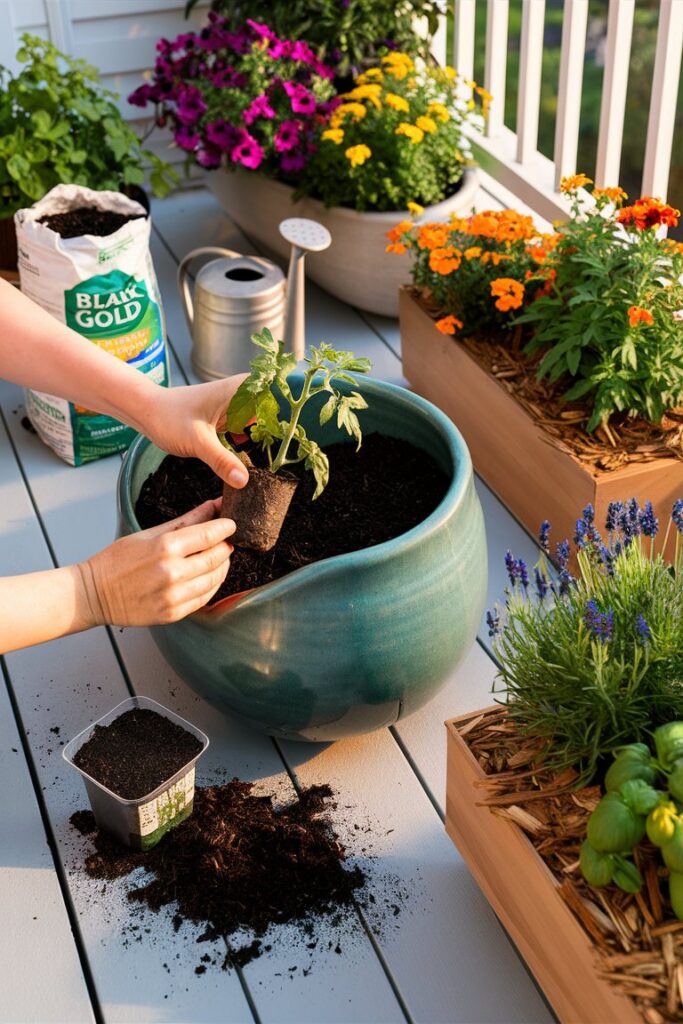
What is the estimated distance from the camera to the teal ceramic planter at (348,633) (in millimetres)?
1559

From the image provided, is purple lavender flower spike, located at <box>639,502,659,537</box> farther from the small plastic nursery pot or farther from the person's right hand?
the small plastic nursery pot

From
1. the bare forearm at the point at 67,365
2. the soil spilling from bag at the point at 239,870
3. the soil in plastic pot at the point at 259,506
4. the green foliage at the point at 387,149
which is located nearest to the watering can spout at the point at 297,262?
the green foliage at the point at 387,149

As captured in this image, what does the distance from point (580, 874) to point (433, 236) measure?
1.46 m

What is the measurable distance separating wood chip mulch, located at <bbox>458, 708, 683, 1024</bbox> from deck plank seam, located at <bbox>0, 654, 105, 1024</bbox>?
1.84 ft

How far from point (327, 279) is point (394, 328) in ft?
0.71

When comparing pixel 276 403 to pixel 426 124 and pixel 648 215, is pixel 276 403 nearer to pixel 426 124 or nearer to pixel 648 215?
pixel 648 215

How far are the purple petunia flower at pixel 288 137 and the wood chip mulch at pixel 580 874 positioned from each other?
1.73 meters

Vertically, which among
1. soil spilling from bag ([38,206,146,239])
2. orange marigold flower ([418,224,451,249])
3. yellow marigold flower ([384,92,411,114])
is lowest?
orange marigold flower ([418,224,451,249])

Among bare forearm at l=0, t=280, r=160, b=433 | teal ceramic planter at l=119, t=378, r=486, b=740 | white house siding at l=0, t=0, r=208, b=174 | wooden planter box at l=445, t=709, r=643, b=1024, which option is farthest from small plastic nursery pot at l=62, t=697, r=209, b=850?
white house siding at l=0, t=0, r=208, b=174

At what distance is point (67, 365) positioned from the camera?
1.74 metres

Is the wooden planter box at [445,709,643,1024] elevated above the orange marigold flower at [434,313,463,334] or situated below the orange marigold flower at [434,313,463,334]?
below

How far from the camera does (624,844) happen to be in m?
1.27

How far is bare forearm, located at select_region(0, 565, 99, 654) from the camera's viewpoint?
149cm

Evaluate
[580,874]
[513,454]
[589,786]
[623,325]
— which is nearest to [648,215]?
[623,325]
